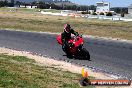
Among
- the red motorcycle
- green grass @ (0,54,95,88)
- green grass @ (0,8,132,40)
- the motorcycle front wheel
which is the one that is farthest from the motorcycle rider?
green grass @ (0,8,132,40)

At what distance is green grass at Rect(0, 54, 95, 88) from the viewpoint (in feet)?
35.4

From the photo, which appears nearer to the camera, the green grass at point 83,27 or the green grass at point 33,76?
the green grass at point 33,76

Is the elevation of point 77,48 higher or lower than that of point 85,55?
higher

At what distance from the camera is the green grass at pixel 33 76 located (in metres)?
10.8

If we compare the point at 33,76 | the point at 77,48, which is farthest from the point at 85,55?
the point at 33,76

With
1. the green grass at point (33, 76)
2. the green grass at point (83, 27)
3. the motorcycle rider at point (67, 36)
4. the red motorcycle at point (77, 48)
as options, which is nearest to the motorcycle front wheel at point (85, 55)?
the red motorcycle at point (77, 48)

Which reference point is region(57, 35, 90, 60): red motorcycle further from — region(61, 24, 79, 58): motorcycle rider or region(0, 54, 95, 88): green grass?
region(0, 54, 95, 88): green grass

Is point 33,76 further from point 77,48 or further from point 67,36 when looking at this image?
point 67,36

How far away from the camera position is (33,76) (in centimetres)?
1220

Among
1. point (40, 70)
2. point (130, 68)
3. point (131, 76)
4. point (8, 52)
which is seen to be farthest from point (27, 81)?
point (8, 52)

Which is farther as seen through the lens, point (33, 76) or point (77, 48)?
point (77, 48)

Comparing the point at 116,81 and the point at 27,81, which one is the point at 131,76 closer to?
the point at 116,81

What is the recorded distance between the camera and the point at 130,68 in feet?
49.6

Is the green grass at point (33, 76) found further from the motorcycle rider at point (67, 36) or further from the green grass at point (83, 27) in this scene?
the green grass at point (83, 27)
